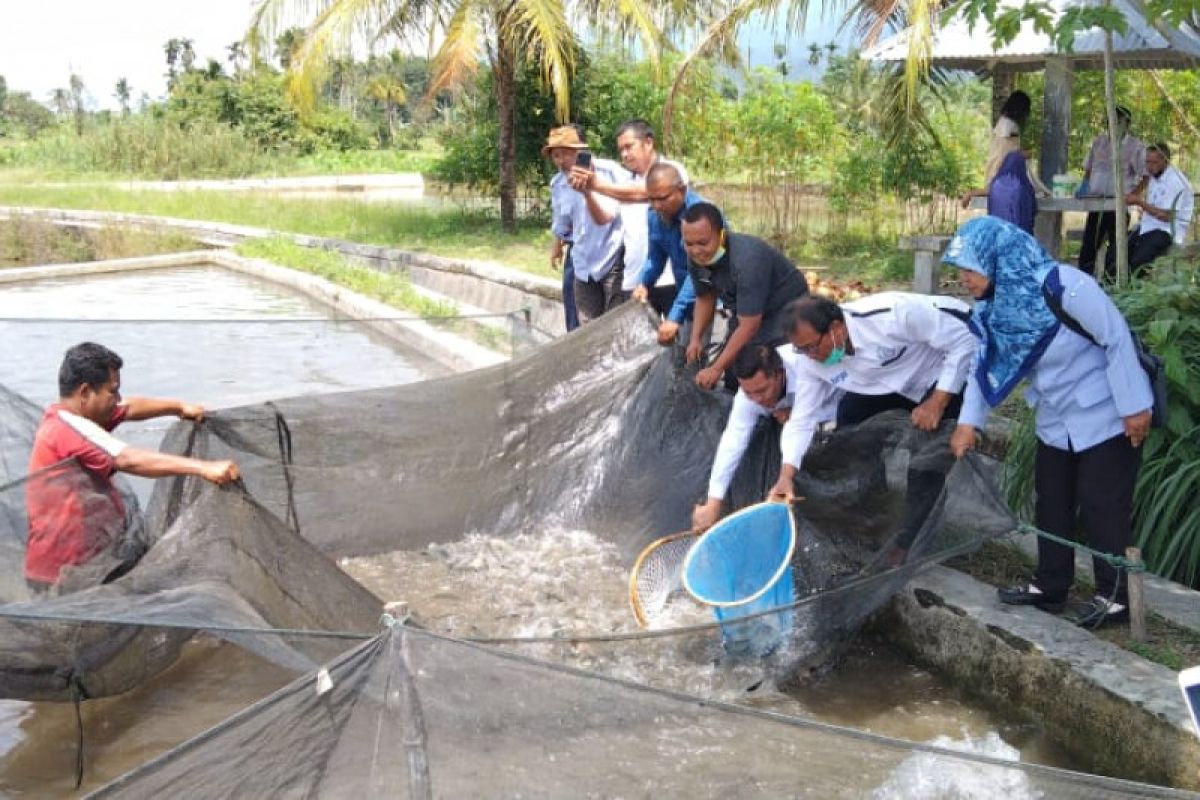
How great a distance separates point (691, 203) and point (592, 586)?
1622 millimetres

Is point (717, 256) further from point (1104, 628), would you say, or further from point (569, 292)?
point (569, 292)

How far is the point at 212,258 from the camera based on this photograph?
50.2ft

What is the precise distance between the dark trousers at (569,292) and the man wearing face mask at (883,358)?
2657mm

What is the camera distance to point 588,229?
19.6 ft

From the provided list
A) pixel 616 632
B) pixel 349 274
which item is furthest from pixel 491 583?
pixel 349 274

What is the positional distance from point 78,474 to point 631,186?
9.86 feet

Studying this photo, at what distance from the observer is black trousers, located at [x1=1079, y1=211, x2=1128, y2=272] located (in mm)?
8668

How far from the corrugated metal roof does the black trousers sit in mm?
1165

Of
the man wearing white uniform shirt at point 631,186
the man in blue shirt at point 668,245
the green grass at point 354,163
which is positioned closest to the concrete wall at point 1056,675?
the man in blue shirt at point 668,245

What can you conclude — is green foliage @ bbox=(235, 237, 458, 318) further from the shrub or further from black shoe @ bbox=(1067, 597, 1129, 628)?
black shoe @ bbox=(1067, 597, 1129, 628)

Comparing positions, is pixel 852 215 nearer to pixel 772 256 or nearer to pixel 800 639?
pixel 772 256

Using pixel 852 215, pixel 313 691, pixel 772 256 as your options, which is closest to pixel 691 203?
pixel 772 256

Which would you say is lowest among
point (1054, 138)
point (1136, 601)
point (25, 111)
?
point (1136, 601)

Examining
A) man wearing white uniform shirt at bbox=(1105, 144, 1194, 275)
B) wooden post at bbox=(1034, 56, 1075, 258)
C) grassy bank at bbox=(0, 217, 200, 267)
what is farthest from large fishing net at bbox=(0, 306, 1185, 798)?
grassy bank at bbox=(0, 217, 200, 267)
